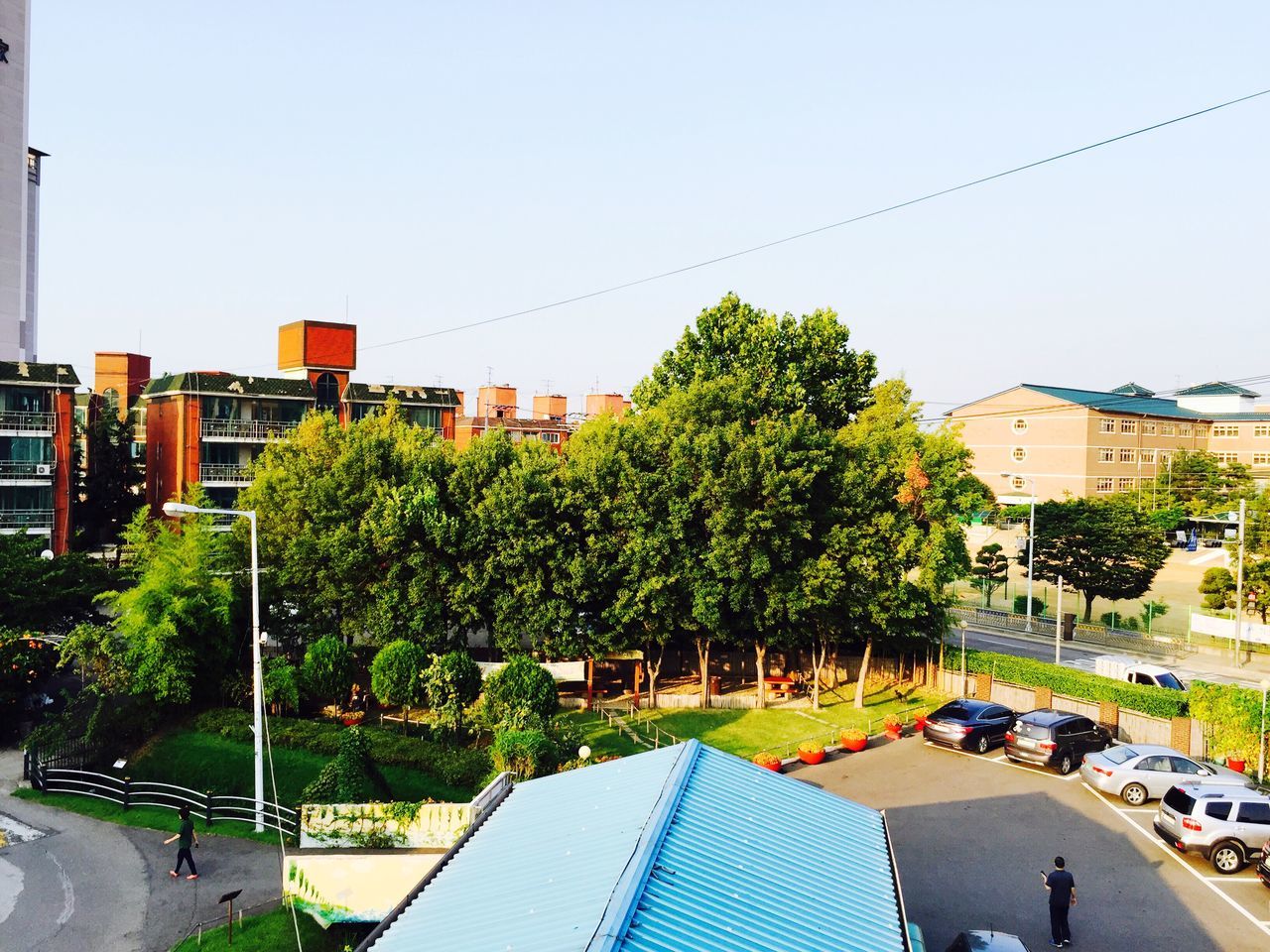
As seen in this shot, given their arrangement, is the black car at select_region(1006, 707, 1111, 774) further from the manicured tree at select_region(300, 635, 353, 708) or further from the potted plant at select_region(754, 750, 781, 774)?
the manicured tree at select_region(300, 635, 353, 708)

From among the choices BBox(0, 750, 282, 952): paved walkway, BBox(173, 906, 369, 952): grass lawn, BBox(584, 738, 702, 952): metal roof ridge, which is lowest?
BBox(0, 750, 282, 952): paved walkway

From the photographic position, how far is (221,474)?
5494 centimetres

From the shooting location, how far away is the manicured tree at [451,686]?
26969 mm

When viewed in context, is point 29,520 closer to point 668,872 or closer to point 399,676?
point 399,676

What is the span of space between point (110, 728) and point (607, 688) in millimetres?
17036

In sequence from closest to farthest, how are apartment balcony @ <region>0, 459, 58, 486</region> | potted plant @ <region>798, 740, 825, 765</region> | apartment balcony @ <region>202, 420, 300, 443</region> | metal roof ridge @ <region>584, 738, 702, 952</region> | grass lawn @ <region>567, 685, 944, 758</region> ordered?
1. metal roof ridge @ <region>584, 738, 702, 952</region>
2. potted plant @ <region>798, 740, 825, 765</region>
3. grass lawn @ <region>567, 685, 944, 758</region>
4. apartment balcony @ <region>0, 459, 58, 486</region>
5. apartment balcony @ <region>202, 420, 300, 443</region>

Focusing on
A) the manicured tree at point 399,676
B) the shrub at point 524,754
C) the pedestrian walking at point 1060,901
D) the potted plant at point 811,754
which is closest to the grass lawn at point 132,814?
the shrub at point 524,754

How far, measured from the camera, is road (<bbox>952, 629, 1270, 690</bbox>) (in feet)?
131

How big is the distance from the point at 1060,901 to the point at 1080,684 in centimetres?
1573

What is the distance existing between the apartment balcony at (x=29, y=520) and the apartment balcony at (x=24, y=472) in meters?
1.46

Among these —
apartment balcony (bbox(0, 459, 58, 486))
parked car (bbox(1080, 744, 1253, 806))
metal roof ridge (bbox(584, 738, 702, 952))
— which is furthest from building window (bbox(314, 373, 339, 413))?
metal roof ridge (bbox(584, 738, 702, 952))

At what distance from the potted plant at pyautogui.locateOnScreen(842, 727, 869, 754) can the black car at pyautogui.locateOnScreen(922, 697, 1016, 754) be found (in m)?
1.99

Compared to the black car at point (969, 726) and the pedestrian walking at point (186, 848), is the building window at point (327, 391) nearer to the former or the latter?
the pedestrian walking at point (186, 848)

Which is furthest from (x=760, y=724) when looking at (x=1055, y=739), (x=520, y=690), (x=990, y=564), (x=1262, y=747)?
(x=990, y=564)
